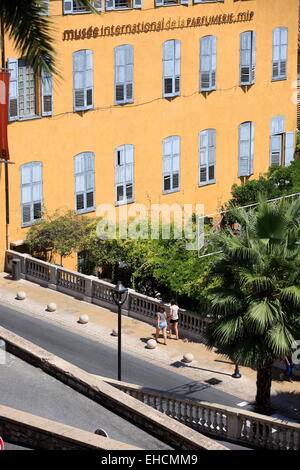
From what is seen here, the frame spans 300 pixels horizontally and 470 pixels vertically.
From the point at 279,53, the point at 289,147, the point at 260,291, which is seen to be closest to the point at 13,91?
the point at 279,53

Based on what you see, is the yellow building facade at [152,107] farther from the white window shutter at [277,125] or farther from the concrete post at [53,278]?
the concrete post at [53,278]

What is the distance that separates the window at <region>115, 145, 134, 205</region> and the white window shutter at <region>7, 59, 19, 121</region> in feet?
17.5

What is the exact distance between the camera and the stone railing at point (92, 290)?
3188 cm

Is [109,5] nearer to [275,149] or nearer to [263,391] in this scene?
[275,149]

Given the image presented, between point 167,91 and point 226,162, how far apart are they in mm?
4776

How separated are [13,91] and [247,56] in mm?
12304

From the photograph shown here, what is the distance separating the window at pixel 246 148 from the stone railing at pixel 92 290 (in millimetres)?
12809

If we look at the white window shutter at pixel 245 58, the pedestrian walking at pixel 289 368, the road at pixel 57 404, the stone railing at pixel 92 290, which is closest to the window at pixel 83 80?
the stone railing at pixel 92 290

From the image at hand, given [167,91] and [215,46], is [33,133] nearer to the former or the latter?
[167,91]

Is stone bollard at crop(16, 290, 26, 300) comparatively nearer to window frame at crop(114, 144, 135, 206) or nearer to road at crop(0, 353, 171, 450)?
window frame at crop(114, 144, 135, 206)

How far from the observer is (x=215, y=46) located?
140 feet

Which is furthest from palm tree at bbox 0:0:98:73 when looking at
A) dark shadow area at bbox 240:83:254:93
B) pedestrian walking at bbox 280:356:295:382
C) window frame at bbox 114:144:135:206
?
dark shadow area at bbox 240:83:254:93
